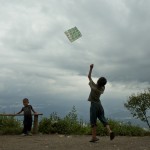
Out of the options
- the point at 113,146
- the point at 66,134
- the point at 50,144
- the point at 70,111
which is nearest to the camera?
the point at 113,146

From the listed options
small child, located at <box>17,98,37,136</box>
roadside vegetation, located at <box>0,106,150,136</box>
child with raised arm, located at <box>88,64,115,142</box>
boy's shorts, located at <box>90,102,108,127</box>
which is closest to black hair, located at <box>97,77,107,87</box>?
child with raised arm, located at <box>88,64,115,142</box>

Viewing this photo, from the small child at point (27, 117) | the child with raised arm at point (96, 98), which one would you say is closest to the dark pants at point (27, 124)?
the small child at point (27, 117)

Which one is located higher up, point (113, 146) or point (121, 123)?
point (121, 123)

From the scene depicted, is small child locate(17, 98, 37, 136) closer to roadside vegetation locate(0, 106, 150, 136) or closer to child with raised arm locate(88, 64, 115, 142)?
roadside vegetation locate(0, 106, 150, 136)

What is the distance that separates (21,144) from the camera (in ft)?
45.6

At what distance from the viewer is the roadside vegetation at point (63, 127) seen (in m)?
18.3

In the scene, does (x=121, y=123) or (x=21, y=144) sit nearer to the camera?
(x=21, y=144)

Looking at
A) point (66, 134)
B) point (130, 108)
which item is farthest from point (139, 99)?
point (66, 134)

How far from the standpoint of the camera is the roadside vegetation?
18.3 m

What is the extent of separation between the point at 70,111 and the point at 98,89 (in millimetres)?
6714

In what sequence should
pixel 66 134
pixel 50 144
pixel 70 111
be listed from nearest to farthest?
pixel 50 144 → pixel 66 134 → pixel 70 111

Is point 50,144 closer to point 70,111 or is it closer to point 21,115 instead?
point 21,115

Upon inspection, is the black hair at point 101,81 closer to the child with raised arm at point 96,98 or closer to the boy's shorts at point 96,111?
the child with raised arm at point 96,98

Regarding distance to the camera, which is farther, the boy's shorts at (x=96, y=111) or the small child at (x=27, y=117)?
the small child at (x=27, y=117)
